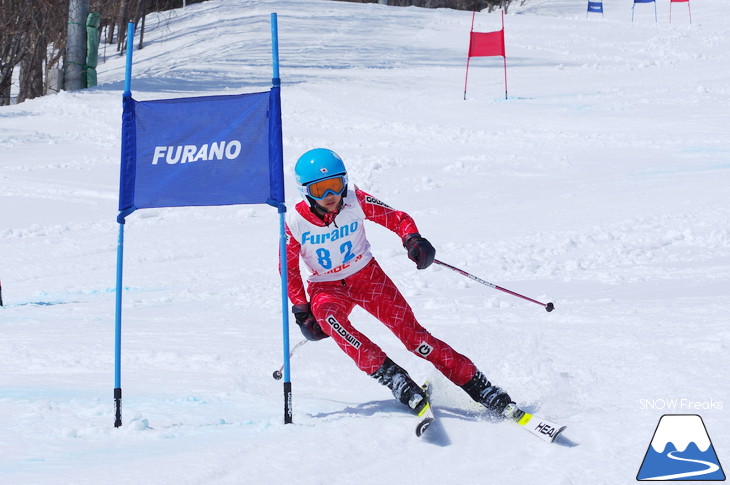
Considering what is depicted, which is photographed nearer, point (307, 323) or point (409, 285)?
point (307, 323)

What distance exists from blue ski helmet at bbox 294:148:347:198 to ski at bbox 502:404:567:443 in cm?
143

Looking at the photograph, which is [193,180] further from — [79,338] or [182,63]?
[182,63]

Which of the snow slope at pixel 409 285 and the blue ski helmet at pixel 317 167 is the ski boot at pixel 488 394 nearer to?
the snow slope at pixel 409 285

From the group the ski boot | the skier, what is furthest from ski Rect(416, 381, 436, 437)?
the ski boot

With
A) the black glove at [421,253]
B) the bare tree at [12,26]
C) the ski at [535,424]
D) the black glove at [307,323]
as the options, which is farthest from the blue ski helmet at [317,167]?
the bare tree at [12,26]

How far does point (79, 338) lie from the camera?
21.1ft

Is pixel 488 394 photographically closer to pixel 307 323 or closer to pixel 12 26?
pixel 307 323

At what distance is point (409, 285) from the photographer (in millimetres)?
7742

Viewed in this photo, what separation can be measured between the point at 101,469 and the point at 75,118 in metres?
14.3

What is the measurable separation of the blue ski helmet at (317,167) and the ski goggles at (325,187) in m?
0.02

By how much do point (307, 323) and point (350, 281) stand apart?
0.35 m

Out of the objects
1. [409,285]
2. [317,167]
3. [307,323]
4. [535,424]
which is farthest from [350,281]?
[409,285]

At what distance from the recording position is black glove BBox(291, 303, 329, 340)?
4.50 m

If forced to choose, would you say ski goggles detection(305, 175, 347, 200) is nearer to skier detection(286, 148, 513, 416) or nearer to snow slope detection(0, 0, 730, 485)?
skier detection(286, 148, 513, 416)
